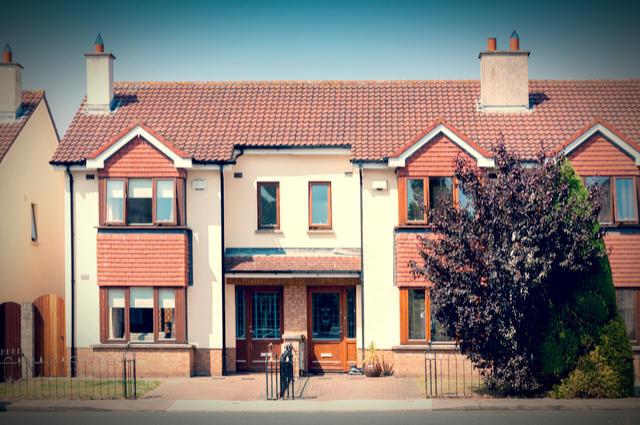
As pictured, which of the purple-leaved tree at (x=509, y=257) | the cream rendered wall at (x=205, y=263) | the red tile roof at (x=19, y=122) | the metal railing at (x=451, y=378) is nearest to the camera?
the purple-leaved tree at (x=509, y=257)

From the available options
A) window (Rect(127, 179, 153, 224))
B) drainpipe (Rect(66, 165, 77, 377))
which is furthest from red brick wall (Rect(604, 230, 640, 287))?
drainpipe (Rect(66, 165, 77, 377))

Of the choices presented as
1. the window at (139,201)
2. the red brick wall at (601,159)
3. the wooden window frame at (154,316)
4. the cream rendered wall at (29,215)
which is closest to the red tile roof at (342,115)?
the red brick wall at (601,159)

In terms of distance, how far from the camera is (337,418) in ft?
69.7

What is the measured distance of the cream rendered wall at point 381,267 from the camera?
2730 cm

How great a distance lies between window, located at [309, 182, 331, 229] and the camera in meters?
28.3

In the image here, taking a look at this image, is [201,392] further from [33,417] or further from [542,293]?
[542,293]

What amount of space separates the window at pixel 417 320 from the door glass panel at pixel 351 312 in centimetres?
180

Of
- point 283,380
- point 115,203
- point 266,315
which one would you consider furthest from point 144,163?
point 283,380

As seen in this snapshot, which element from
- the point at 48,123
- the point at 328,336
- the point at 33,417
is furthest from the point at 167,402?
the point at 48,123

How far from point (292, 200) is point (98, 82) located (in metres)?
7.63

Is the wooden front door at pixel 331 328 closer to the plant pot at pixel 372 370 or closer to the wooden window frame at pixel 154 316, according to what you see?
the plant pot at pixel 372 370

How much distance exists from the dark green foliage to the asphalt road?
1119mm

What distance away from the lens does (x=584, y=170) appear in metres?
26.7

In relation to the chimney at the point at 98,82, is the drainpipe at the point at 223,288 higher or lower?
lower
